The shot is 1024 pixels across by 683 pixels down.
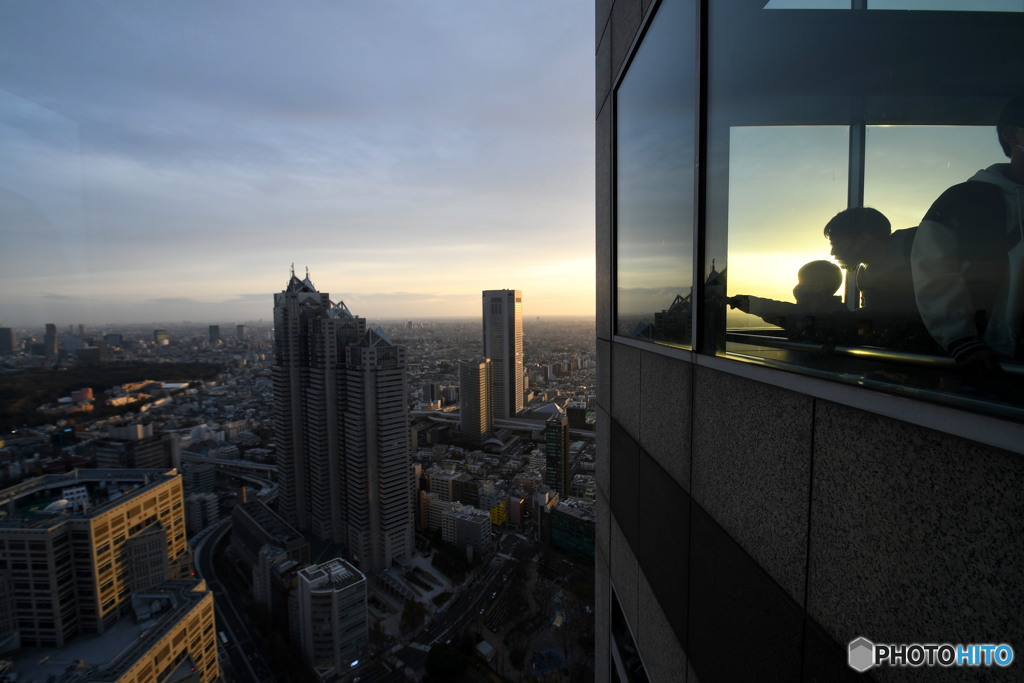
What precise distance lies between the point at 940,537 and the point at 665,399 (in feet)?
3.34

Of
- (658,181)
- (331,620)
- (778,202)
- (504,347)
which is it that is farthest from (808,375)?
(504,347)

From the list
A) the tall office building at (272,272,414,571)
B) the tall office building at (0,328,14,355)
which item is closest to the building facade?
the tall office building at (0,328,14,355)

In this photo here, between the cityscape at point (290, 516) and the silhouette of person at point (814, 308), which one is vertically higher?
the silhouette of person at point (814, 308)

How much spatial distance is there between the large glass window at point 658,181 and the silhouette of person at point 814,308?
39 cm

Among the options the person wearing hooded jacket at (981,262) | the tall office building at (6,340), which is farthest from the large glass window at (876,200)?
the tall office building at (6,340)

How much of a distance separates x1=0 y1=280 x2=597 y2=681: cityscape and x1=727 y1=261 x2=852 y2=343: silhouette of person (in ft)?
34.9

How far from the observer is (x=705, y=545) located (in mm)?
1274

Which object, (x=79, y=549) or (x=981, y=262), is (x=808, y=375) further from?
(x=79, y=549)

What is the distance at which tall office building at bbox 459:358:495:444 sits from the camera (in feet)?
90.5

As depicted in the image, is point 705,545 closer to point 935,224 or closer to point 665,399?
point 665,399

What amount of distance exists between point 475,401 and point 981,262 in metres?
27.4

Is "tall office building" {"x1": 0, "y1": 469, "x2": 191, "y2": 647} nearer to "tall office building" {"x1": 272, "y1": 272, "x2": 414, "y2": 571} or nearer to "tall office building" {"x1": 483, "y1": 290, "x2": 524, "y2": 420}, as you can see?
"tall office building" {"x1": 272, "y1": 272, "x2": 414, "y2": 571}

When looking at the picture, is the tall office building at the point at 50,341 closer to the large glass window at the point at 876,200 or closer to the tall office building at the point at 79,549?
the tall office building at the point at 79,549

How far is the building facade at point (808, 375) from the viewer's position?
0.59 meters
